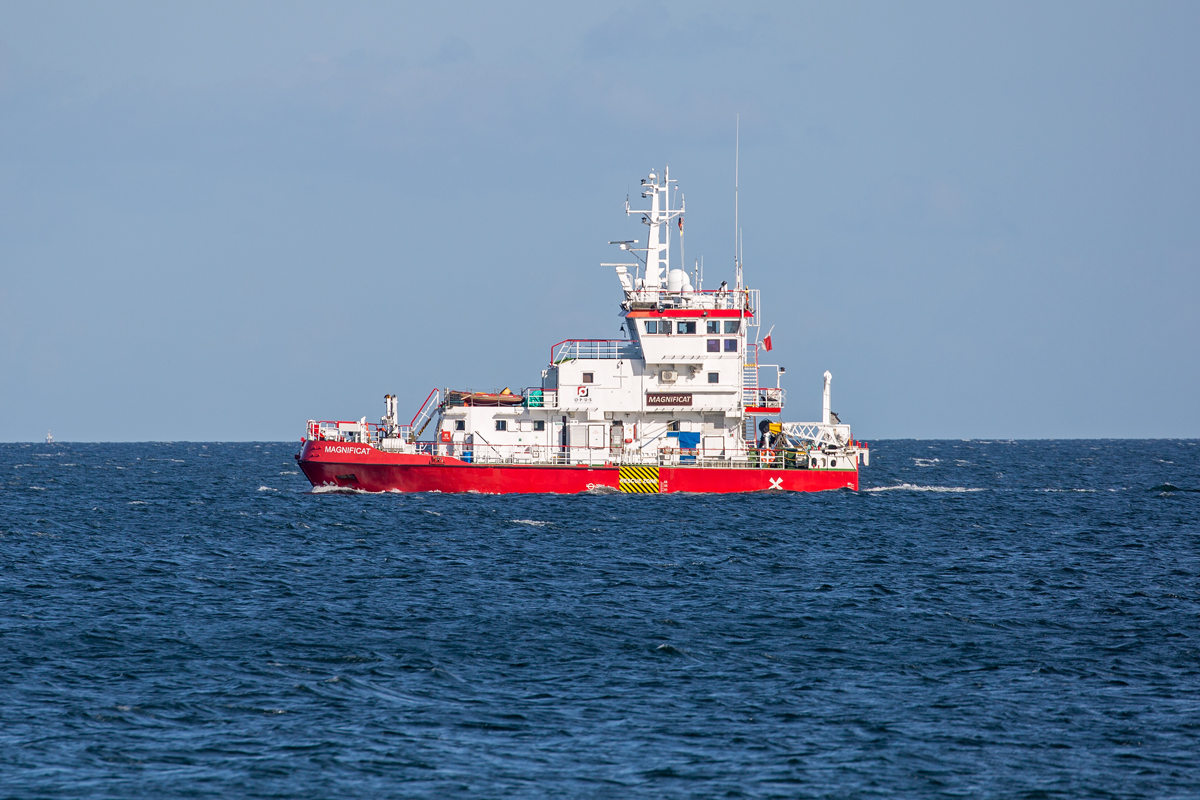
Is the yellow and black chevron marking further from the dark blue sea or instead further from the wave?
the wave

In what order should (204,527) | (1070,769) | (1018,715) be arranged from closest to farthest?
(1070,769)
(1018,715)
(204,527)

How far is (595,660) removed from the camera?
19.0m

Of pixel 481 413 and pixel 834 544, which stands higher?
pixel 481 413

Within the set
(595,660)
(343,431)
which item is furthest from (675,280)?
(595,660)

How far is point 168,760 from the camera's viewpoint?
13875mm

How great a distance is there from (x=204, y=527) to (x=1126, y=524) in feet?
106

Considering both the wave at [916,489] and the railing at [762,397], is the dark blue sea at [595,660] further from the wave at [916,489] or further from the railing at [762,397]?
the wave at [916,489]

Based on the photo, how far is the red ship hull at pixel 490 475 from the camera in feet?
142

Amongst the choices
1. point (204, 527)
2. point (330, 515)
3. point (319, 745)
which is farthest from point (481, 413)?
point (319, 745)

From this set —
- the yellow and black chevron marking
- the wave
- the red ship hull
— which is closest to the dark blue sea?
the red ship hull

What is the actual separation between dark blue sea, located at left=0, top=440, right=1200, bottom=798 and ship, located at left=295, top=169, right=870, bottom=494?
20.3 ft

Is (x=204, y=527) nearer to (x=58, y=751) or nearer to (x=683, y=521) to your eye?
(x=683, y=521)

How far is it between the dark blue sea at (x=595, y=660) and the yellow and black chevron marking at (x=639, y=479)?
6153mm

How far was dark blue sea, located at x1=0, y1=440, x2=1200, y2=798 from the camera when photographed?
13680 millimetres
